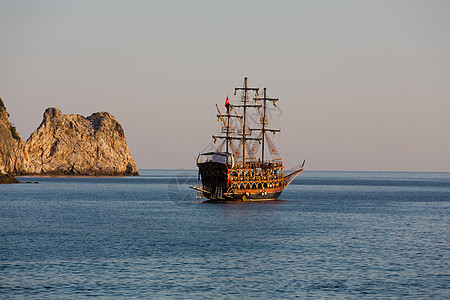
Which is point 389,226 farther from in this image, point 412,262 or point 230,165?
point 230,165

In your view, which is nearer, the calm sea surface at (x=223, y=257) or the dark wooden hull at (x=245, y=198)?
the calm sea surface at (x=223, y=257)

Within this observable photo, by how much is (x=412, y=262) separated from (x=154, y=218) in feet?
153

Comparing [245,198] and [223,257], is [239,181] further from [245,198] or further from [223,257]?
[223,257]

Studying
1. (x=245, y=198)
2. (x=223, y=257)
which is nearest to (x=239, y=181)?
(x=245, y=198)

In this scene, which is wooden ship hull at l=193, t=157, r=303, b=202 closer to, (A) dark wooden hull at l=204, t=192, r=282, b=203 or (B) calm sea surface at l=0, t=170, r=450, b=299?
(A) dark wooden hull at l=204, t=192, r=282, b=203

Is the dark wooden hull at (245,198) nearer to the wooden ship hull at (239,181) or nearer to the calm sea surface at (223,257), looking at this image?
the wooden ship hull at (239,181)

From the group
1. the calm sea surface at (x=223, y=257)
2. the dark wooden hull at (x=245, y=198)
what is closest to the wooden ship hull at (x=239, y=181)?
the dark wooden hull at (x=245, y=198)

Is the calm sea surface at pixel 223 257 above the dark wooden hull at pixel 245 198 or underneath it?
underneath

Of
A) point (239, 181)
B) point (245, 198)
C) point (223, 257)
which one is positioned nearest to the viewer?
point (223, 257)

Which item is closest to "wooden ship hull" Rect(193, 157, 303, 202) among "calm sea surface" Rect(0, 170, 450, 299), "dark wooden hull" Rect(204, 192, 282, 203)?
"dark wooden hull" Rect(204, 192, 282, 203)

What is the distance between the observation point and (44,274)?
4125 cm

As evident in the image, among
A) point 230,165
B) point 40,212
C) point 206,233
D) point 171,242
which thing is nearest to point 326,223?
point 206,233

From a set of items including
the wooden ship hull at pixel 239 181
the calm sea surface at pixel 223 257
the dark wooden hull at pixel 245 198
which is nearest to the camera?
the calm sea surface at pixel 223 257

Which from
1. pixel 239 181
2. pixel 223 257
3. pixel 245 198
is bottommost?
pixel 223 257
